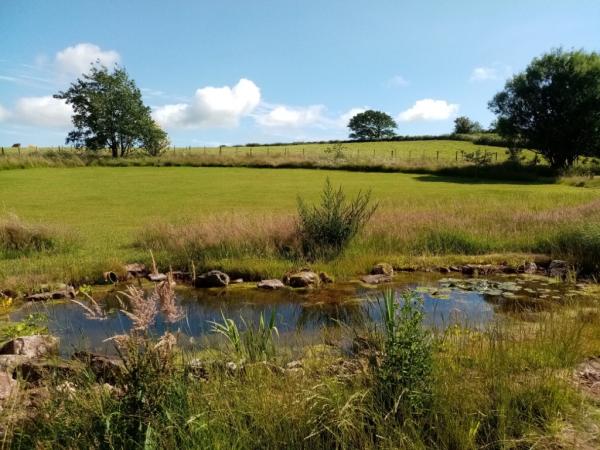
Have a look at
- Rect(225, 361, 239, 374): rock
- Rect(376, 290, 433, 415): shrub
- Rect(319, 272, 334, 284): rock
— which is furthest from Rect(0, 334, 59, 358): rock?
Rect(319, 272, 334, 284): rock

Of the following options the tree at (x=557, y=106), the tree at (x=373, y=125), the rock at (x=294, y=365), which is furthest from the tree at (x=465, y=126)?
the rock at (x=294, y=365)

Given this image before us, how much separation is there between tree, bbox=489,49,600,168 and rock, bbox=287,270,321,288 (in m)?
34.8

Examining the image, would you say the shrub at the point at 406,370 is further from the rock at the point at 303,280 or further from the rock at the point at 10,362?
the rock at the point at 303,280

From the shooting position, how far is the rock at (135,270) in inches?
419

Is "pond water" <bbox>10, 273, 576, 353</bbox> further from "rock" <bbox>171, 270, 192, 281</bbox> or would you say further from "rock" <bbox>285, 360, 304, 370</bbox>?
"rock" <bbox>285, 360, 304, 370</bbox>

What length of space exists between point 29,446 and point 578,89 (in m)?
42.7

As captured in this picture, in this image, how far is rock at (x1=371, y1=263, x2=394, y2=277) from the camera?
35.5 ft

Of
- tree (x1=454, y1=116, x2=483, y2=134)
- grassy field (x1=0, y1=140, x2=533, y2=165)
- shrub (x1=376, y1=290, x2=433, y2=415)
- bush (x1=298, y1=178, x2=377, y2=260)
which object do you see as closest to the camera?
shrub (x1=376, y1=290, x2=433, y2=415)

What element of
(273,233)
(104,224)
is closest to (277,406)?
(273,233)

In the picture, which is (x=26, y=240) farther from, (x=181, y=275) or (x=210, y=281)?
(x=210, y=281)

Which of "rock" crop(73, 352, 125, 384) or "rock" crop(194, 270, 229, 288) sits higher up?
"rock" crop(73, 352, 125, 384)

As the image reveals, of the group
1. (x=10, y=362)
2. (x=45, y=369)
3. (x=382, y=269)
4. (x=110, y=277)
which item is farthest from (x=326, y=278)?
(x=45, y=369)

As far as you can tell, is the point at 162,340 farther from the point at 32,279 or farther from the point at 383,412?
the point at 32,279

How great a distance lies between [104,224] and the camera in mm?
16938
